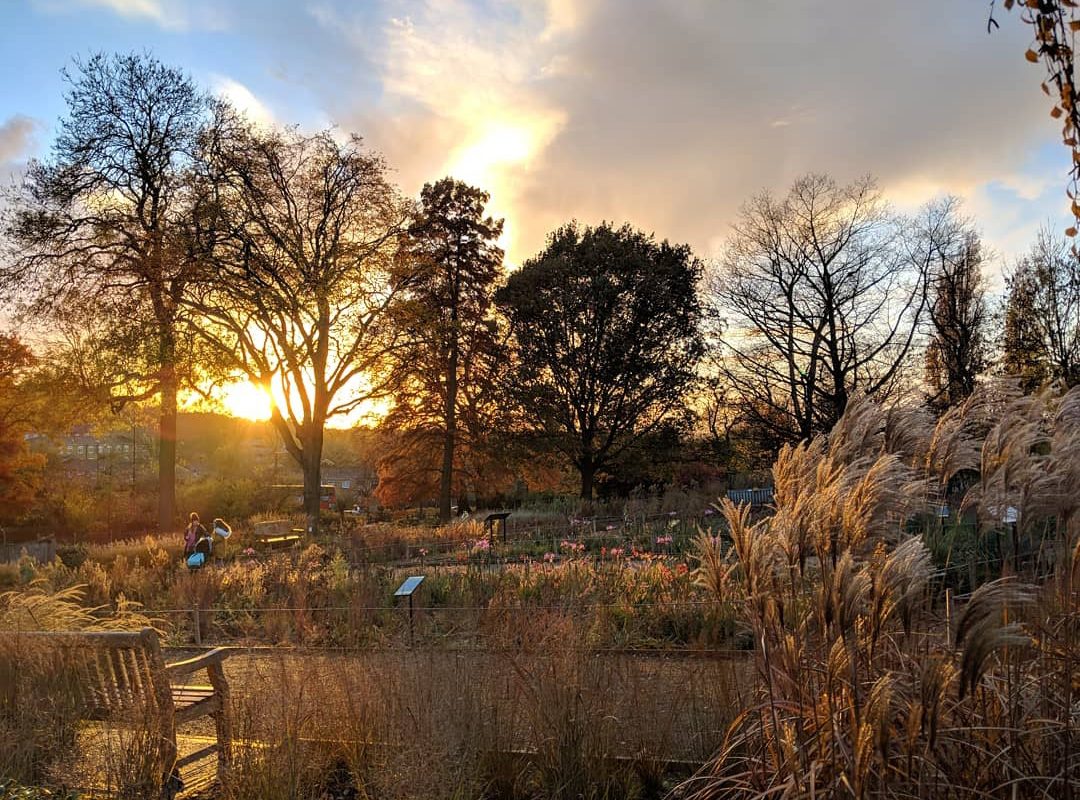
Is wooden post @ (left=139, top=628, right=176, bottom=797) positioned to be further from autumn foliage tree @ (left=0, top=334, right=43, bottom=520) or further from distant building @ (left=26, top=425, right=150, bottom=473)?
distant building @ (left=26, top=425, right=150, bottom=473)

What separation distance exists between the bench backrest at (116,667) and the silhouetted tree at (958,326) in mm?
29067

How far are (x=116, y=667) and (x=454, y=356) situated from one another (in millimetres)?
26578

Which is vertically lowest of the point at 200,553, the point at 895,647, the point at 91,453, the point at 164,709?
the point at 200,553

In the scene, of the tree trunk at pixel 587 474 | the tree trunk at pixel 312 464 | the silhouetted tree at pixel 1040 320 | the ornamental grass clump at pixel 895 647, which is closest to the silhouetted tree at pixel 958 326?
the silhouetted tree at pixel 1040 320

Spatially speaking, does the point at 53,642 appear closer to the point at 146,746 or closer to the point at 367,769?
the point at 146,746

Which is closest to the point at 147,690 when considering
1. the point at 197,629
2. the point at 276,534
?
the point at 197,629

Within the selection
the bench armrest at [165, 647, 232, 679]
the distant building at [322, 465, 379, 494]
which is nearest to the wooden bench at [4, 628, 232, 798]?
the bench armrest at [165, 647, 232, 679]

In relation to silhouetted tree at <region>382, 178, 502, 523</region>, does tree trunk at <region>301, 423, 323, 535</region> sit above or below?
below

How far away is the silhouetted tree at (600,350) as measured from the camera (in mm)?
31703

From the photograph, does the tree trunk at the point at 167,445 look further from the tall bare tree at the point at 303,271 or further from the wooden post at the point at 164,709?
the wooden post at the point at 164,709

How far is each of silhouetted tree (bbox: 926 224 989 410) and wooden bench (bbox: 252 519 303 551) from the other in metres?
22.2

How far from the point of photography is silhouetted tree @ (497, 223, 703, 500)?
31703mm

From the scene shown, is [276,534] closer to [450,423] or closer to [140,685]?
[450,423]

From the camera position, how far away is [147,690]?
4059 millimetres
